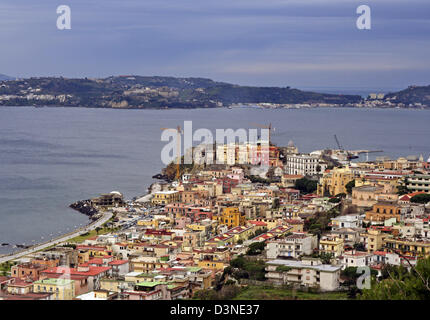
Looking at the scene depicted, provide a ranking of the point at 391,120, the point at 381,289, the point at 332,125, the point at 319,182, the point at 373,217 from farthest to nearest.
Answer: the point at 391,120 → the point at 332,125 → the point at 319,182 → the point at 373,217 → the point at 381,289

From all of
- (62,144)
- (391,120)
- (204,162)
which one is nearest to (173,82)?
(391,120)

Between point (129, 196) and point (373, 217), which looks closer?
point (373, 217)

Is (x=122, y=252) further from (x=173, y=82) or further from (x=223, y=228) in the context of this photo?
(x=173, y=82)

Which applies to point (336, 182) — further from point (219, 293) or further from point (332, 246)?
point (219, 293)

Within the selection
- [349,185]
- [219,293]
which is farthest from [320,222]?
[219,293]
